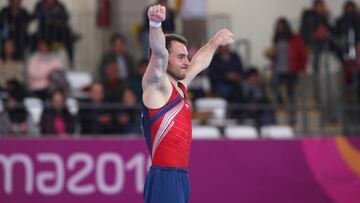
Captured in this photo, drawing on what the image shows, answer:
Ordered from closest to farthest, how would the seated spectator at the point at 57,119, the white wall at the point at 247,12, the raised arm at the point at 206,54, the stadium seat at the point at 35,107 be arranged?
the raised arm at the point at 206,54 < the seated spectator at the point at 57,119 < the stadium seat at the point at 35,107 < the white wall at the point at 247,12

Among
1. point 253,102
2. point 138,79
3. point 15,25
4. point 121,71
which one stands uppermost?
point 15,25

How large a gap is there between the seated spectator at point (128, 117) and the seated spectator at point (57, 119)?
2.27ft

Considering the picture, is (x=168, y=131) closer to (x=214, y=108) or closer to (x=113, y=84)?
(x=214, y=108)

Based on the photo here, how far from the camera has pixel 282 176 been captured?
14.8 m

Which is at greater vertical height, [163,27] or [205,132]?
[163,27]

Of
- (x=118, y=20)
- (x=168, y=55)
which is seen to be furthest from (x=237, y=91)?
(x=168, y=55)

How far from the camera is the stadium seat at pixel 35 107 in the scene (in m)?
14.5

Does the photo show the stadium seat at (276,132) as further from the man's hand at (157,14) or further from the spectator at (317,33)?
the man's hand at (157,14)

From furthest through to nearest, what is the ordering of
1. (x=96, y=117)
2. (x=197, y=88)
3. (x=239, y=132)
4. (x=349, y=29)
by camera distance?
(x=349, y=29) < (x=197, y=88) < (x=239, y=132) < (x=96, y=117)

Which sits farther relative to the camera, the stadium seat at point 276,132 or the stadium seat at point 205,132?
the stadium seat at point 276,132

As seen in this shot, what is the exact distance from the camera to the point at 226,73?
16469 millimetres

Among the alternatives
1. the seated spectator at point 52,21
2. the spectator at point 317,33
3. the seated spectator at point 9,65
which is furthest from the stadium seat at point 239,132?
the seated spectator at point 9,65

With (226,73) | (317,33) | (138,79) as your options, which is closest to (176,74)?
(138,79)

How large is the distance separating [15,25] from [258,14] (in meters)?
5.03
